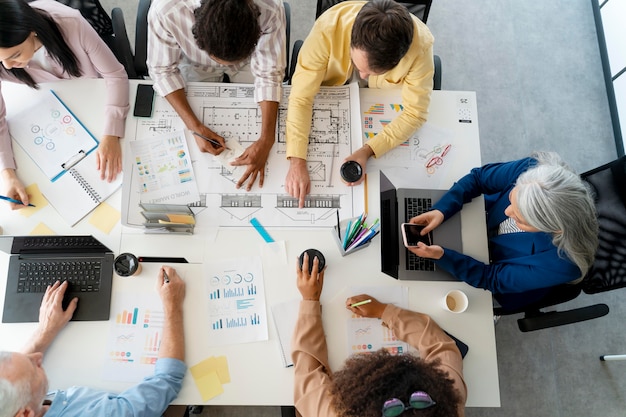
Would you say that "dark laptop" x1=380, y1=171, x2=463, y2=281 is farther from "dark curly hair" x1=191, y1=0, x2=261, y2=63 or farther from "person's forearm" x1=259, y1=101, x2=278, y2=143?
"dark curly hair" x1=191, y1=0, x2=261, y2=63

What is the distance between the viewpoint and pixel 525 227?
1.39 meters

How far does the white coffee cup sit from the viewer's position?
1.44 metres

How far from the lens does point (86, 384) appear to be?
4.42 feet

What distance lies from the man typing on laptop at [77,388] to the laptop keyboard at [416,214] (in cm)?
81

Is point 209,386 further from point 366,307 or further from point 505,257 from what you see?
point 505,257

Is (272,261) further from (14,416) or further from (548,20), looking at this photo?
(548,20)

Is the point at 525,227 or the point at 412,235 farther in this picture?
the point at 412,235

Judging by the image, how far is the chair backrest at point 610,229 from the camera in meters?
1.44

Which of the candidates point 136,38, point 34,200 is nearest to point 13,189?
point 34,200

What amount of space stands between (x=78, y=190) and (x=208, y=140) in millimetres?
505

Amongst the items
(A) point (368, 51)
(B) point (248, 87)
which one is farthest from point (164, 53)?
(A) point (368, 51)

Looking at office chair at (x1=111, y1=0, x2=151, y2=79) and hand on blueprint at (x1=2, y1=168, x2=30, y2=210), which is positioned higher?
office chair at (x1=111, y1=0, x2=151, y2=79)

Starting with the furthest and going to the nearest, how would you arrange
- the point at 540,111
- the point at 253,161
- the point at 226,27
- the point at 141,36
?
the point at 540,111, the point at 141,36, the point at 253,161, the point at 226,27

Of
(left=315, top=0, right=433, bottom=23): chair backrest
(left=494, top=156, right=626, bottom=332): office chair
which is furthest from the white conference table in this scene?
(left=315, top=0, right=433, bottom=23): chair backrest
